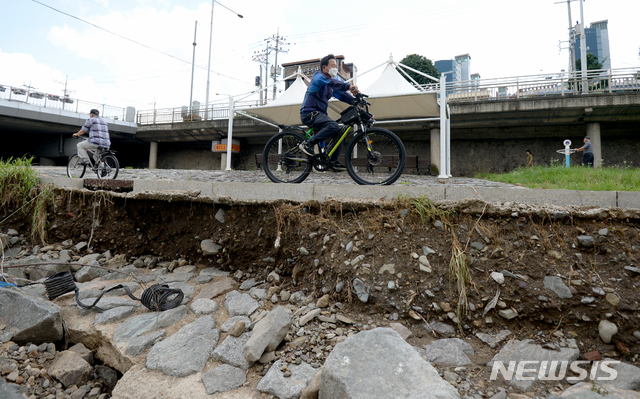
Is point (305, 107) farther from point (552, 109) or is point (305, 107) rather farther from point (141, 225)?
point (552, 109)

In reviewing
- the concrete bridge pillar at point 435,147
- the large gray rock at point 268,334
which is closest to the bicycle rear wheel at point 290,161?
the large gray rock at point 268,334

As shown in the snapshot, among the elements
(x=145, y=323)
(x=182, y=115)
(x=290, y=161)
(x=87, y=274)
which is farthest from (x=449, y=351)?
(x=182, y=115)

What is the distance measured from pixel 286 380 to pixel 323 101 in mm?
3211

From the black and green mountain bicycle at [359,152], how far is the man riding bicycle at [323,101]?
9 cm

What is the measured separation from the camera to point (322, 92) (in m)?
4.02

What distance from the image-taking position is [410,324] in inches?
94.5

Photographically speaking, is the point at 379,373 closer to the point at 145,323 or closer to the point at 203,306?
the point at 203,306

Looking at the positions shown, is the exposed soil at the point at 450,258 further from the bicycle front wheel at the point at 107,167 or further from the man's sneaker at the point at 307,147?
the bicycle front wheel at the point at 107,167

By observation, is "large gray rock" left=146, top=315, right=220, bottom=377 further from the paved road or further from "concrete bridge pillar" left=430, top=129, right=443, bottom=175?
"concrete bridge pillar" left=430, top=129, right=443, bottom=175

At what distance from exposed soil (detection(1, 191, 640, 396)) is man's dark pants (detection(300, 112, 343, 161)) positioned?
1116mm

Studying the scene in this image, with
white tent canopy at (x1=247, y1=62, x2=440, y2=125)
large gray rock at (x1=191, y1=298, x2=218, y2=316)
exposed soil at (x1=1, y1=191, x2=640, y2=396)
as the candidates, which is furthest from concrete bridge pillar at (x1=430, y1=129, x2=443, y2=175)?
large gray rock at (x1=191, y1=298, x2=218, y2=316)

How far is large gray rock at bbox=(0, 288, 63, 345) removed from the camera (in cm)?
274

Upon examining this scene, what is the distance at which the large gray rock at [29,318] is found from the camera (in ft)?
8.98

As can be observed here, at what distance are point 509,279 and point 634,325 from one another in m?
0.75
